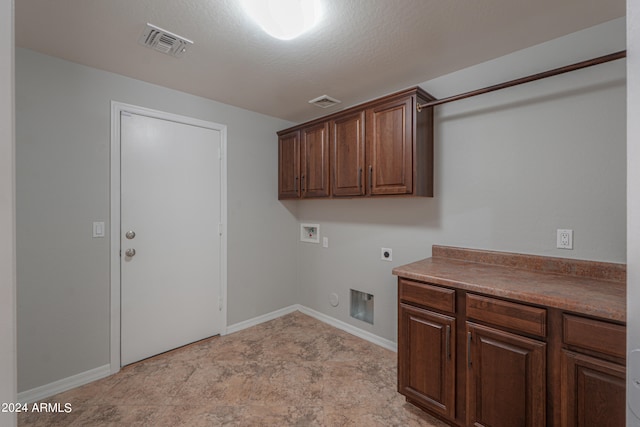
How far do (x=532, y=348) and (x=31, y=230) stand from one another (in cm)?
315

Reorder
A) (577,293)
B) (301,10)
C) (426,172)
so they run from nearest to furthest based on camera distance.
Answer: (577,293) < (301,10) < (426,172)

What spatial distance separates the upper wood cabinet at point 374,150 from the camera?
84.9 inches

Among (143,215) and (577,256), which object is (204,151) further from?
(577,256)

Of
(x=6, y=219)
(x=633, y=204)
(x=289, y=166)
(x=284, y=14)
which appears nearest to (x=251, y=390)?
(x=6, y=219)

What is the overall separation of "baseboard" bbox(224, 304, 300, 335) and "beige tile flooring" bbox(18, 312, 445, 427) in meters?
0.22

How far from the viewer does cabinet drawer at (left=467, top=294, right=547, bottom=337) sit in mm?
1341

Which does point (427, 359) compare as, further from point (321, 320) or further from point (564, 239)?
point (321, 320)

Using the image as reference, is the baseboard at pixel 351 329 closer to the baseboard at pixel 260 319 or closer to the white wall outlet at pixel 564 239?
the baseboard at pixel 260 319

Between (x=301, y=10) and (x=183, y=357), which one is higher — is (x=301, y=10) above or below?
above

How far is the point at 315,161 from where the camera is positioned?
2904mm

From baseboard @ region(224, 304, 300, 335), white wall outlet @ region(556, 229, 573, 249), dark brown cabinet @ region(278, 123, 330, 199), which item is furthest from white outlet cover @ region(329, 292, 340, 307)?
white wall outlet @ region(556, 229, 573, 249)

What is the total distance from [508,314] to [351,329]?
6.04 ft

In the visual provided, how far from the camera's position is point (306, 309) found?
3.53 metres

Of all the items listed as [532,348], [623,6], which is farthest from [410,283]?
[623,6]
